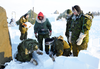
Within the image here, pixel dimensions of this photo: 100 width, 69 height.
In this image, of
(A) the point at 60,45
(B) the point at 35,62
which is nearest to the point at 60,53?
(A) the point at 60,45

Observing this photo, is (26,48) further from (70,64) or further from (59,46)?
(70,64)

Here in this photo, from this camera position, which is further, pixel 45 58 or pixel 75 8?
pixel 45 58

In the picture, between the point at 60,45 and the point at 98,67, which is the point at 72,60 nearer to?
the point at 98,67

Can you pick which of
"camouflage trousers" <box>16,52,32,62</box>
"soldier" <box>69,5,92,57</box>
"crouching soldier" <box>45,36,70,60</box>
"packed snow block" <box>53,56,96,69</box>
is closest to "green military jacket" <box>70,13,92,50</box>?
"soldier" <box>69,5,92,57</box>

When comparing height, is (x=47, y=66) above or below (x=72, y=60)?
below

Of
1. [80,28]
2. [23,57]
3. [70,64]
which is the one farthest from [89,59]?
[23,57]

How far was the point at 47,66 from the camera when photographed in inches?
96.8

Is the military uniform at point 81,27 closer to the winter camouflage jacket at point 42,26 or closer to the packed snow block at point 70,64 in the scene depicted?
the packed snow block at point 70,64

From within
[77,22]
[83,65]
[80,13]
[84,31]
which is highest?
[80,13]

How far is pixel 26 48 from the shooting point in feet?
8.43

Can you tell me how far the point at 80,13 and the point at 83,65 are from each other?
1340mm

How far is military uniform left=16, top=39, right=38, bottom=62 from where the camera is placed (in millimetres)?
2488

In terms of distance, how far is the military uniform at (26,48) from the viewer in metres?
2.49

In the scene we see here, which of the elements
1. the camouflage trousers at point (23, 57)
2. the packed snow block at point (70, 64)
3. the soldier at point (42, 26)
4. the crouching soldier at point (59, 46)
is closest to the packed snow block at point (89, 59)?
the packed snow block at point (70, 64)
